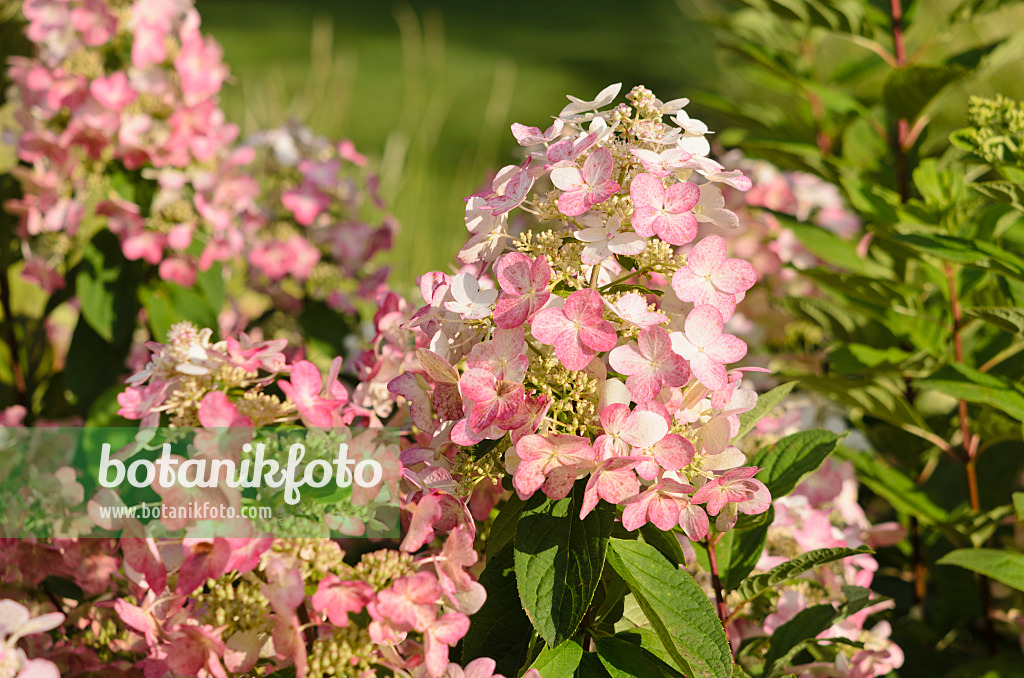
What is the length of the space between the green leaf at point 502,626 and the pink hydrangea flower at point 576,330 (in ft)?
0.79

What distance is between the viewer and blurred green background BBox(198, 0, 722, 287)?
3555mm

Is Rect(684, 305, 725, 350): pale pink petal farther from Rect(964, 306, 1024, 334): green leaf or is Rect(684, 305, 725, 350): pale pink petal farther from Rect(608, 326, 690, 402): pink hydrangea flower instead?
Rect(964, 306, 1024, 334): green leaf

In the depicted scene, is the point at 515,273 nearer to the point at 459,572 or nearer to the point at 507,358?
the point at 507,358

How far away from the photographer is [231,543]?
0.67 m

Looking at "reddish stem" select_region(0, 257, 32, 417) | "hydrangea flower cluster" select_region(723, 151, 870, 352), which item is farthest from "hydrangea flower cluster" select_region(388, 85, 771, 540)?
"reddish stem" select_region(0, 257, 32, 417)

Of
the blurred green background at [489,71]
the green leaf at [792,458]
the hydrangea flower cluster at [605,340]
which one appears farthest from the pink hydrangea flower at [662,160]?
the blurred green background at [489,71]

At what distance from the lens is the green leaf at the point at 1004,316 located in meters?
0.96

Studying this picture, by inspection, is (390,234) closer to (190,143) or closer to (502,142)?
(190,143)

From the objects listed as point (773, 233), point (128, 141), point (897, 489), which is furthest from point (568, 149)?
point (773, 233)

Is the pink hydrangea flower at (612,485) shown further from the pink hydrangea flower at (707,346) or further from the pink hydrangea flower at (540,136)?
the pink hydrangea flower at (540,136)

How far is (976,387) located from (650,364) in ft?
1.92

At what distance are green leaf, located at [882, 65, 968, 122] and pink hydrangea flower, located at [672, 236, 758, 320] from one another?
29.1 inches

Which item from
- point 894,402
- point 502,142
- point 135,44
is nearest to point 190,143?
point 135,44

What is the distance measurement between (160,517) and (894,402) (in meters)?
0.99
